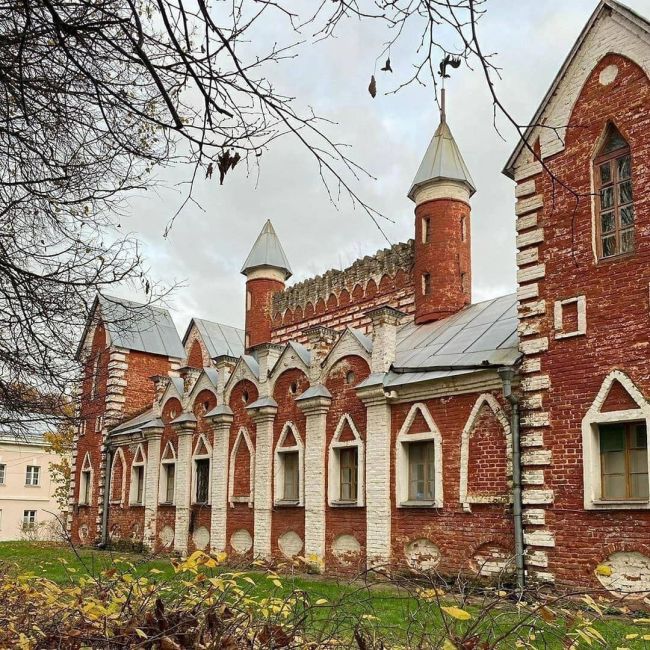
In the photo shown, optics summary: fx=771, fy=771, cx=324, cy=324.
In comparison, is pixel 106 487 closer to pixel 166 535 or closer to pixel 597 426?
pixel 166 535

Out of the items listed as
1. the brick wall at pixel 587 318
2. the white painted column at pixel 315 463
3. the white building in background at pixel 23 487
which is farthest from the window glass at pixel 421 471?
the white building in background at pixel 23 487

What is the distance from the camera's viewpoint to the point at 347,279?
22.6m

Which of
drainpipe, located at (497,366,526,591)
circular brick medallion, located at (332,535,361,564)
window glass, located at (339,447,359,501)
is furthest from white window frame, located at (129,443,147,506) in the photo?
drainpipe, located at (497,366,526,591)

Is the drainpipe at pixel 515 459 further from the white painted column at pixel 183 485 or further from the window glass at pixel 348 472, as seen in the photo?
the white painted column at pixel 183 485

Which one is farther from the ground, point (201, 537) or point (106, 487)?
point (106, 487)

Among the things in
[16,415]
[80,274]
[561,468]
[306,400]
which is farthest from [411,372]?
[80,274]

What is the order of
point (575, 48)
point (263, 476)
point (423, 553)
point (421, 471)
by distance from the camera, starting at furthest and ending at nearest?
1. point (263, 476)
2. point (421, 471)
3. point (423, 553)
4. point (575, 48)

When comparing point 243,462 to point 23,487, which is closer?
point 243,462

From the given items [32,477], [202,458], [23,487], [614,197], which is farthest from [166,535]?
[32,477]

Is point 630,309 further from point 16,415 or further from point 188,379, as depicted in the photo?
point 188,379

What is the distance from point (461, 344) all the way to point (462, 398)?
1.63 m

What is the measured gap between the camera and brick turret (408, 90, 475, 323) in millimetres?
18859

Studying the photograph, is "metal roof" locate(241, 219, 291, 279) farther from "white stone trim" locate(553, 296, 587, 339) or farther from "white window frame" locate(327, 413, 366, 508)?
"white stone trim" locate(553, 296, 587, 339)

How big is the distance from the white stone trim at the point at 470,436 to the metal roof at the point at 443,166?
7.90 metres
